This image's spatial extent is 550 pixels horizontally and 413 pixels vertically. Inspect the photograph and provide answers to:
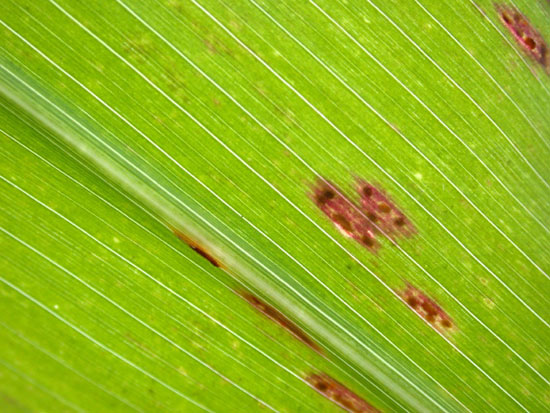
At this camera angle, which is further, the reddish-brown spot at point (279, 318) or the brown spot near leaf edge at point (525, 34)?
the brown spot near leaf edge at point (525, 34)

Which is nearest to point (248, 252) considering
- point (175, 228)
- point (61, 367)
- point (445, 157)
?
point (175, 228)

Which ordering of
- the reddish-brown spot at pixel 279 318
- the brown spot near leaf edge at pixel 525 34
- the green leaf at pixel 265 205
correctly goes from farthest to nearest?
the brown spot near leaf edge at pixel 525 34 < the reddish-brown spot at pixel 279 318 < the green leaf at pixel 265 205

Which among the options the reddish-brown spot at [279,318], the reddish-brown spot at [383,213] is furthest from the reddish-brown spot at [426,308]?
the reddish-brown spot at [279,318]

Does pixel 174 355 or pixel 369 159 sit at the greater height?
pixel 369 159

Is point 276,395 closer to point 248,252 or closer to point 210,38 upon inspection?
point 248,252

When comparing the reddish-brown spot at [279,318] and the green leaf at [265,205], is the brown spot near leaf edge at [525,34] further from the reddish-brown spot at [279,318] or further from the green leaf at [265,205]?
the reddish-brown spot at [279,318]

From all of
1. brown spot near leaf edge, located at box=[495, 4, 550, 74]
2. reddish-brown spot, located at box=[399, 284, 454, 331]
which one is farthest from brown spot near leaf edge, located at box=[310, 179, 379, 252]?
brown spot near leaf edge, located at box=[495, 4, 550, 74]

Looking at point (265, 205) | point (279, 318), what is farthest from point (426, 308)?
point (265, 205)
